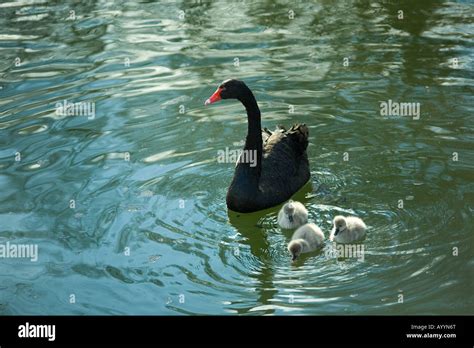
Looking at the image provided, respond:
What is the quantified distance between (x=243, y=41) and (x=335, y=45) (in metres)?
1.34

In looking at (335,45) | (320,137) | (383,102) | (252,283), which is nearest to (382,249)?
(252,283)

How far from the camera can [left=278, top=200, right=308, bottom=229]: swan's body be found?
25.1 ft

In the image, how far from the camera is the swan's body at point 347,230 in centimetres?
720

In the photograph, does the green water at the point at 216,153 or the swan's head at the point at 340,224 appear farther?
the swan's head at the point at 340,224

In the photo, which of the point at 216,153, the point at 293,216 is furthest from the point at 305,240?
the point at 216,153

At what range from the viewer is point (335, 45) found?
40.5 ft

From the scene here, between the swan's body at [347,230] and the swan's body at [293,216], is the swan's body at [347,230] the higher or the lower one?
the higher one

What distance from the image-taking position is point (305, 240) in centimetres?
720

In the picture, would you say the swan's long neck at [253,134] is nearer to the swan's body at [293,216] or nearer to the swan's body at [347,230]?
the swan's body at [293,216]

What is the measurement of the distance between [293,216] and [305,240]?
0.50 m

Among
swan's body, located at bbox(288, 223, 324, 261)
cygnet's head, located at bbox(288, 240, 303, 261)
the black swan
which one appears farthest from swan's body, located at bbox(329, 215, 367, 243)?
the black swan

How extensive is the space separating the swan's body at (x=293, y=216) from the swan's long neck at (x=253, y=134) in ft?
2.20

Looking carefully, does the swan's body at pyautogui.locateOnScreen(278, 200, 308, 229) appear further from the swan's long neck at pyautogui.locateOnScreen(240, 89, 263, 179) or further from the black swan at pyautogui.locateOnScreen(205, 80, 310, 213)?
the swan's long neck at pyautogui.locateOnScreen(240, 89, 263, 179)

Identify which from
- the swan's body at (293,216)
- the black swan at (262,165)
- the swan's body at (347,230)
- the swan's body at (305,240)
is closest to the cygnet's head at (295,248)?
the swan's body at (305,240)
